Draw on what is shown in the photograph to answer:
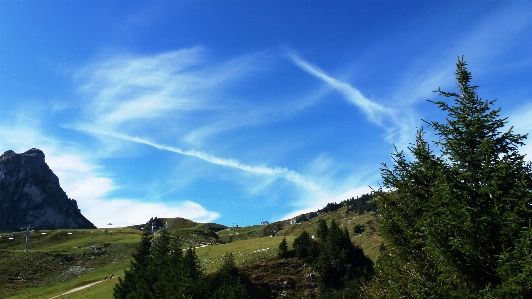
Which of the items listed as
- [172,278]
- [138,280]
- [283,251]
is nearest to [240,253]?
[283,251]

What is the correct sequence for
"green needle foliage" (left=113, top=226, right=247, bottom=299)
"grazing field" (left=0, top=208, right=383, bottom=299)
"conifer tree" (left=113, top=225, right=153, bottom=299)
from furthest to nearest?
"grazing field" (left=0, top=208, right=383, bottom=299)
"conifer tree" (left=113, top=225, right=153, bottom=299)
"green needle foliage" (left=113, top=226, right=247, bottom=299)

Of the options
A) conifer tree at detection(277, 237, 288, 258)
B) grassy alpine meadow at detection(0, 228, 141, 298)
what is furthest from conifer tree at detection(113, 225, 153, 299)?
conifer tree at detection(277, 237, 288, 258)

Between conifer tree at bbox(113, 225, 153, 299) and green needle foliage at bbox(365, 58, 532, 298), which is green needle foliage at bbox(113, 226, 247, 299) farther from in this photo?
green needle foliage at bbox(365, 58, 532, 298)

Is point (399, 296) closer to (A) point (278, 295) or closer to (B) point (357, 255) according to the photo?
(A) point (278, 295)

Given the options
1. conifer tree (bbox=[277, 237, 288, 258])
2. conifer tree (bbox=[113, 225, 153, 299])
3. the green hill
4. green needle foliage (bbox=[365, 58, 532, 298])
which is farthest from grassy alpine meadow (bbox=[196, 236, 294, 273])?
green needle foliage (bbox=[365, 58, 532, 298])

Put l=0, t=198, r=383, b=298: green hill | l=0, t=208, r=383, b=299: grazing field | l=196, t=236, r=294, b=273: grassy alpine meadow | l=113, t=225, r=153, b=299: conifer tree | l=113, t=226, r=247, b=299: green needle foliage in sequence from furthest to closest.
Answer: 1. l=196, t=236, r=294, b=273: grassy alpine meadow
2. l=0, t=208, r=383, b=299: grazing field
3. l=0, t=198, r=383, b=298: green hill
4. l=113, t=225, r=153, b=299: conifer tree
5. l=113, t=226, r=247, b=299: green needle foliage

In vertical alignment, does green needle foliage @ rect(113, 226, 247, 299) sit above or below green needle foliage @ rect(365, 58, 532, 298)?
below

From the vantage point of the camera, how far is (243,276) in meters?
69.1

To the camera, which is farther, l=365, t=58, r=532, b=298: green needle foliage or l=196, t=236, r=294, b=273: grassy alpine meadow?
l=196, t=236, r=294, b=273: grassy alpine meadow

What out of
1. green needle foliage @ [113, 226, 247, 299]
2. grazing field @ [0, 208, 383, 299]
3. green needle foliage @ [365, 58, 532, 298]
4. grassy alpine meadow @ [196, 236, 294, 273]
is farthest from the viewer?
grassy alpine meadow @ [196, 236, 294, 273]

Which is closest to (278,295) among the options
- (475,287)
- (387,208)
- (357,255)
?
(357,255)

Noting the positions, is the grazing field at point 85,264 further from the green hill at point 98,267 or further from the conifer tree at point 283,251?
the conifer tree at point 283,251

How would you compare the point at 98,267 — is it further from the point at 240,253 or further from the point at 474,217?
the point at 474,217

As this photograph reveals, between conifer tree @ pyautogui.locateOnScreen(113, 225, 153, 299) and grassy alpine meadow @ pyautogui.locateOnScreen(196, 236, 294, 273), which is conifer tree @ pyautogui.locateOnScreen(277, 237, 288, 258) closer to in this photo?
grassy alpine meadow @ pyautogui.locateOnScreen(196, 236, 294, 273)
